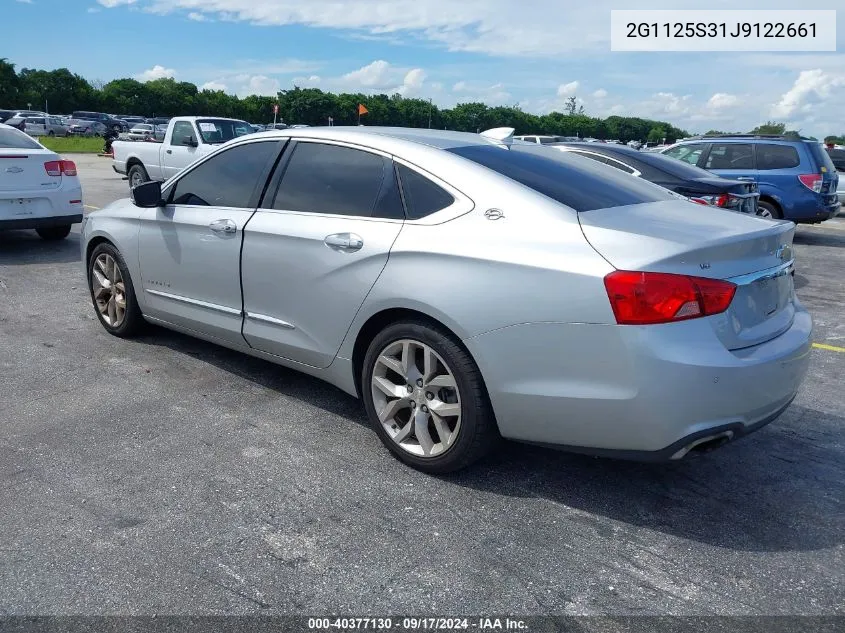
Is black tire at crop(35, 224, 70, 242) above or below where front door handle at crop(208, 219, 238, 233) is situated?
below

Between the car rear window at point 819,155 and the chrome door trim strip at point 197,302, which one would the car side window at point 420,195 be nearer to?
the chrome door trim strip at point 197,302

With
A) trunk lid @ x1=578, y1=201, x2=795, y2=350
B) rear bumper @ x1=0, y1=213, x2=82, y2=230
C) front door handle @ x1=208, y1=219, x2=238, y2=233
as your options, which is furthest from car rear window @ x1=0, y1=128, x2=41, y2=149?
trunk lid @ x1=578, y1=201, x2=795, y2=350

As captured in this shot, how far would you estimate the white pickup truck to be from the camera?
15.1 m

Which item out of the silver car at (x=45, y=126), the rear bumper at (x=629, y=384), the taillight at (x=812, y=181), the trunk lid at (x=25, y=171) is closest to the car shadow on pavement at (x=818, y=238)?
the taillight at (x=812, y=181)

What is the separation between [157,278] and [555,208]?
2922 millimetres

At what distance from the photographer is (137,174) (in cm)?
1684

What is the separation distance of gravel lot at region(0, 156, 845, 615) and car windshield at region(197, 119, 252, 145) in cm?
1148

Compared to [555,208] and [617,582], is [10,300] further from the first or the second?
[617,582]

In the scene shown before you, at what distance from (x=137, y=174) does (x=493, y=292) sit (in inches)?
615

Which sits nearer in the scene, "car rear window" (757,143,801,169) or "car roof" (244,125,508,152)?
"car roof" (244,125,508,152)

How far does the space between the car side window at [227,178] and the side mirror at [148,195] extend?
0.26ft

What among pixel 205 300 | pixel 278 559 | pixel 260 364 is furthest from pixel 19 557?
pixel 260 364

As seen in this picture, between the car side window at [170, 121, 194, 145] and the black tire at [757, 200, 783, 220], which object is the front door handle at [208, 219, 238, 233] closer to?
the black tire at [757, 200, 783, 220]

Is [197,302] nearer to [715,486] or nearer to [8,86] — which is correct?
[715,486]
